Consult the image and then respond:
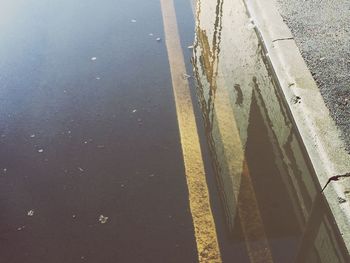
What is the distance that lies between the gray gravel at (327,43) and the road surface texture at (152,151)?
1.39 feet

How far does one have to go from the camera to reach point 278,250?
9.73 feet

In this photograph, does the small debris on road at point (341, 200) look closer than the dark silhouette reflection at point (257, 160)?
Yes

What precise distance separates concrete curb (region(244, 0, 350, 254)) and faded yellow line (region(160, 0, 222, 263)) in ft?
3.05

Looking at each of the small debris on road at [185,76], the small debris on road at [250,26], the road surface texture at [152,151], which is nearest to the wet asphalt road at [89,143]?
the road surface texture at [152,151]

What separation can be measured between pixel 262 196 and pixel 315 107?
925 millimetres

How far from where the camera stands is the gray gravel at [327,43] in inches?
139

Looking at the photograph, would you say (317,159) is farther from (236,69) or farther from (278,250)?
(236,69)

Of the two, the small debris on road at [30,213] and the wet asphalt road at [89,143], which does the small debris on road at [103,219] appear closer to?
the wet asphalt road at [89,143]

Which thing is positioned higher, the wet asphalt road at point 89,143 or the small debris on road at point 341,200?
the wet asphalt road at point 89,143

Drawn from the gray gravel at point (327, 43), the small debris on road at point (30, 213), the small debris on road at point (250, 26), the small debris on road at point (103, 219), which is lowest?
the small debris on road at point (103, 219)

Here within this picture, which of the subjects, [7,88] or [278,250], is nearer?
[278,250]

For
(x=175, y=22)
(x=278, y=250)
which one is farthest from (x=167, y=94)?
(x=278, y=250)

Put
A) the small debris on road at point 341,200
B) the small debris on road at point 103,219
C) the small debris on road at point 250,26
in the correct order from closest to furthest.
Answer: the small debris on road at point 341,200, the small debris on road at point 103,219, the small debris on road at point 250,26

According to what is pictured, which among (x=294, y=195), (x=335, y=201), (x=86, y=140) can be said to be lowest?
(x=335, y=201)
